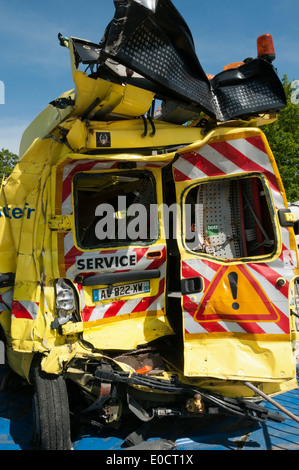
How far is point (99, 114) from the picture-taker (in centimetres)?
311

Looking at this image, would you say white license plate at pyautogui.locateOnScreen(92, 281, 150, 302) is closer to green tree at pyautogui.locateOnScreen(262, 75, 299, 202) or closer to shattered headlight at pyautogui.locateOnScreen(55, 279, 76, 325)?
shattered headlight at pyautogui.locateOnScreen(55, 279, 76, 325)

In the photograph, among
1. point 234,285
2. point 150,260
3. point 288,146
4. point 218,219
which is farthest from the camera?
point 288,146

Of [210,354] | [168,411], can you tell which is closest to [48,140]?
[210,354]

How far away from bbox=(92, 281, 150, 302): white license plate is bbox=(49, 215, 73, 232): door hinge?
23.5 inches

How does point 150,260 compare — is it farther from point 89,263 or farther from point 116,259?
point 89,263

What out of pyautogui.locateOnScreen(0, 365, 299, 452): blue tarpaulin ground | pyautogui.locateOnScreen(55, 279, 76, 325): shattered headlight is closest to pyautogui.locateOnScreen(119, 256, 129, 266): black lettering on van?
pyautogui.locateOnScreen(55, 279, 76, 325): shattered headlight

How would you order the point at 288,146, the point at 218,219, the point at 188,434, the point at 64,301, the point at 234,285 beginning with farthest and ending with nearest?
the point at 288,146
the point at 218,219
the point at 188,434
the point at 234,285
the point at 64,301

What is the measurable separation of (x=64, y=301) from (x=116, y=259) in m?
0.57

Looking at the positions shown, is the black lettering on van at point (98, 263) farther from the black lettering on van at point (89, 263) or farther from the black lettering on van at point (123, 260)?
the black lettering on van at point (123, 260)

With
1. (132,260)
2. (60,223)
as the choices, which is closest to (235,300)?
(132,260)

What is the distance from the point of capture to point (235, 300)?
310 cm

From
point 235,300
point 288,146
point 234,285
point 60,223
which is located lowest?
point 235,300

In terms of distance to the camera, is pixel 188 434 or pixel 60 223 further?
pixel 188 434

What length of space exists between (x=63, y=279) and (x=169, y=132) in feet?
5.28
